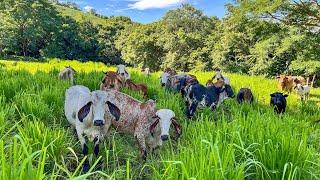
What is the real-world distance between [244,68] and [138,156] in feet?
91.3

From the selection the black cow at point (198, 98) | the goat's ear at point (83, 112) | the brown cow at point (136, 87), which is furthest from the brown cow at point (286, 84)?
the goat's ear at point (83, 112)

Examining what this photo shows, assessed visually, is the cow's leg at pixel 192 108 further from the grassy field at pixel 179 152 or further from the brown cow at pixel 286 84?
the brown cow at pixel 286 84

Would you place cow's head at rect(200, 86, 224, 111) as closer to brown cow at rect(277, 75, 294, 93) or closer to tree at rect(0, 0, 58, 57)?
brown cow at rect(277, 75, 294, 93)

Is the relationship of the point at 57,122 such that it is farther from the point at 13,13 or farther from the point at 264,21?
the point at 13,13

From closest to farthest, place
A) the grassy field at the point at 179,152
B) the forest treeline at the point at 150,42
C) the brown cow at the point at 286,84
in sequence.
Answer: the grassy field at the point at 179,152 → the brown cow at the point at 286,84 → the forest treeline at the point at 150,42

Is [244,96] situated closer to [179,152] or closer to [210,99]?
[210,99]

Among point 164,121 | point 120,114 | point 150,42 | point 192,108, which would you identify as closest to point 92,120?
point 120,114

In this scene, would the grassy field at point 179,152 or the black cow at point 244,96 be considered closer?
the grassy field at point 179,152

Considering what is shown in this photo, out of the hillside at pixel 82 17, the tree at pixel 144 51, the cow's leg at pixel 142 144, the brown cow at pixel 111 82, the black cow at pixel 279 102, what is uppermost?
the hillside at pixel 82 17

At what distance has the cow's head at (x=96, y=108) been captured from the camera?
3.88 meters

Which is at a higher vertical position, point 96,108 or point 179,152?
point 96,108

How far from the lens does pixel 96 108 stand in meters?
3.97

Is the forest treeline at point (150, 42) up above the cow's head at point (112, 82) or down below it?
above

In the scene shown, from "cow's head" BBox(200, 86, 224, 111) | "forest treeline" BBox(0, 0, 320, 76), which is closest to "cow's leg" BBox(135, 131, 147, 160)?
"cow's head" BBox(200, 86, 224, 111)
